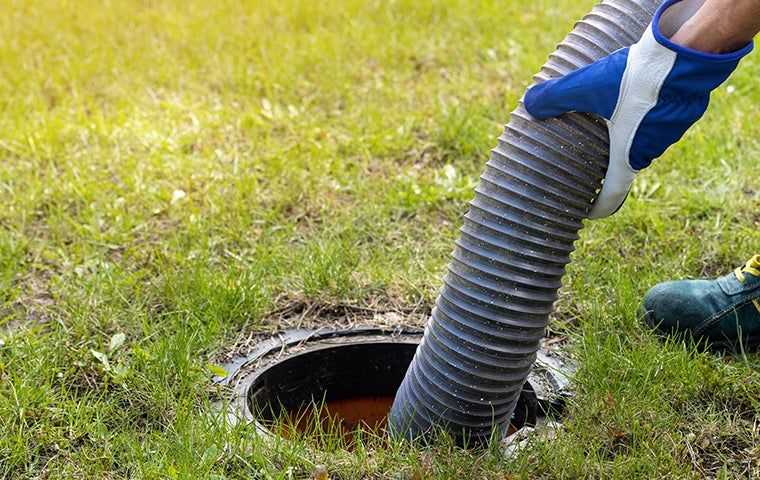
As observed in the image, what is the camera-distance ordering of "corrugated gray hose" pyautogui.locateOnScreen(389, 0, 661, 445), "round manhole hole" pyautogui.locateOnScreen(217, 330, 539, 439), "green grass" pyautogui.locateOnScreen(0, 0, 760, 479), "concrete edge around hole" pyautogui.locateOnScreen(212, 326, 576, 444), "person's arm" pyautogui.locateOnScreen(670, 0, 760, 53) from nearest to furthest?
"person's arm" pyautogui.locateOnScreen(670, 0, 760, 53) < "corrugated gray hose" pyautogui.locateOnScreen(389, 0, 661, 445) < "green grass" pyautogui.locateOnScreen(0, 0, 760, 479) < "concrete edge around hole" pyautogui.locateOnScreen(212, 326, 576, 444) < "round manhole hole" pyautogui.locateOnScreen(217, 330, 539, 439)

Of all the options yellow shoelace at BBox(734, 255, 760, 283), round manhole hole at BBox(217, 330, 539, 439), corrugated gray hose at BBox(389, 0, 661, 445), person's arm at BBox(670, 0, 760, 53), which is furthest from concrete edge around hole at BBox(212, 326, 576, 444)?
person's arm at BBox(670, 0, 760, 53)

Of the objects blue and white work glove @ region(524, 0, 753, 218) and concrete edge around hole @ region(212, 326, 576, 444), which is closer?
blue and white work glove @ region(524, 0, 753, 218)

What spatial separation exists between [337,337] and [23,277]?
1.08 m

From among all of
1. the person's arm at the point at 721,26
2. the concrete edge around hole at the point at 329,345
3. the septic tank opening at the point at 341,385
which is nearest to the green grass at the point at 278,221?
the concrete edge around hole at the point at 329,345

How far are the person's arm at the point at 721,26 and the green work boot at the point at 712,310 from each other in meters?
0.88

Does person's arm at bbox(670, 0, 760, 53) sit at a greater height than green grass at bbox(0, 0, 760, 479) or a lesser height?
greater

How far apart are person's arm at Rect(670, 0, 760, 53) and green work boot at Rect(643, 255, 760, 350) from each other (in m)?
0.88

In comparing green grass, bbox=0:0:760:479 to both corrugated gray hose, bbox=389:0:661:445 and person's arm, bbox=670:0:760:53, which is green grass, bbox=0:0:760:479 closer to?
corrugated gray hose, bbox=389:0:661:445

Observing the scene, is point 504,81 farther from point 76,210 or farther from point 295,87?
point 76,210

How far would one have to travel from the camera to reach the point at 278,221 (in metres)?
3.58

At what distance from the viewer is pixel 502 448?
2.36m

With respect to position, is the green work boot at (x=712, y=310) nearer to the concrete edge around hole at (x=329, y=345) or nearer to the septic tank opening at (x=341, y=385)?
the concrete edge around hole at (x=329, y=345)

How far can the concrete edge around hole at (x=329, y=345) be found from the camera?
2.51 m

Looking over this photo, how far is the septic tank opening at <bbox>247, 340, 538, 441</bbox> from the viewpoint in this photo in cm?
279
